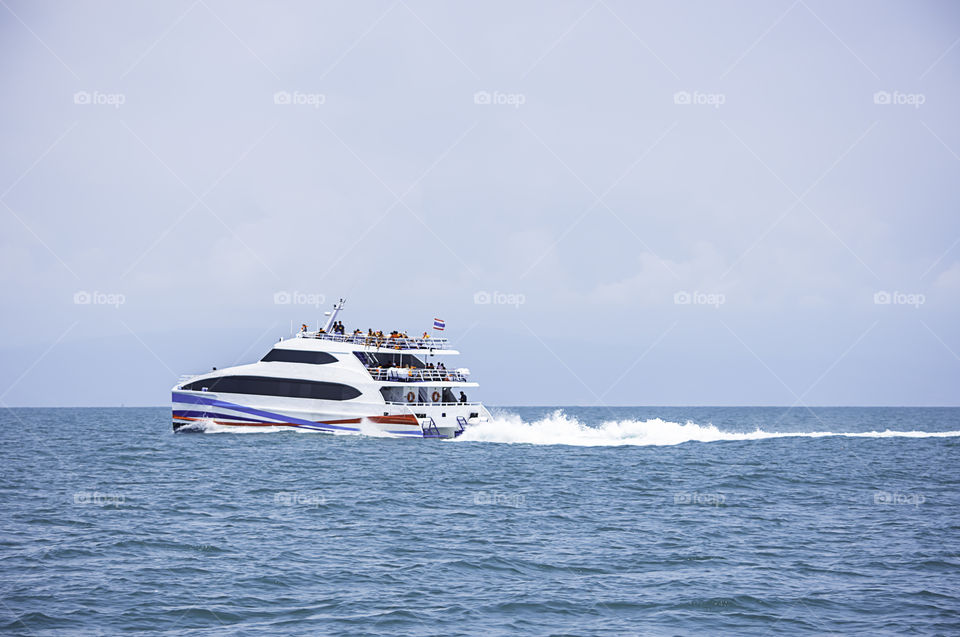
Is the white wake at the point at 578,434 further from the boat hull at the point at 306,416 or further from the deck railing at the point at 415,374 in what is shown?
the boat hull at the point at 306,416

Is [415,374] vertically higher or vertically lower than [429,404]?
higher

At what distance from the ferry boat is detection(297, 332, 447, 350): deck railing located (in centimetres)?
7

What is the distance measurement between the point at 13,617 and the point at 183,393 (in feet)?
100.0

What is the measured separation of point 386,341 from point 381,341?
0.32 metres

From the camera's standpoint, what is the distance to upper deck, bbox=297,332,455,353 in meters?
41.7

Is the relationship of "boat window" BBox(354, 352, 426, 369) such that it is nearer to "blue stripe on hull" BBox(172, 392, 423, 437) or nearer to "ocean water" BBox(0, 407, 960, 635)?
"blue stripe on hull" BBox(172, 392, 423, 437)

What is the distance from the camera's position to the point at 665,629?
38.1ft

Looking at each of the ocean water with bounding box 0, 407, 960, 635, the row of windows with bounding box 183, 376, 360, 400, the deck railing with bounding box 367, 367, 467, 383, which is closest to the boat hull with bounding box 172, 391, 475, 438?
the row of windows with bounding box 183, 376, 360, 400

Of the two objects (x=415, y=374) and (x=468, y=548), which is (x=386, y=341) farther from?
(x=468, y=548)

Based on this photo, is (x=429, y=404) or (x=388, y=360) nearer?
(x=429, y=404)

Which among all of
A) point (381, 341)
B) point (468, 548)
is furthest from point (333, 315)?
point (468, 548)

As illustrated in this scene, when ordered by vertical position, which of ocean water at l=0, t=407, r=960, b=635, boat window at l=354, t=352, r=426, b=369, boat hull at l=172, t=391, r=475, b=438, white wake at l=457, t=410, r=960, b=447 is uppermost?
boat window at l=354, t=352, r=426, b=369

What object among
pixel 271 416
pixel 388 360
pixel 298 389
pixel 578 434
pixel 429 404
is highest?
pixel 388 360

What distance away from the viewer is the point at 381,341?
41969 mm
